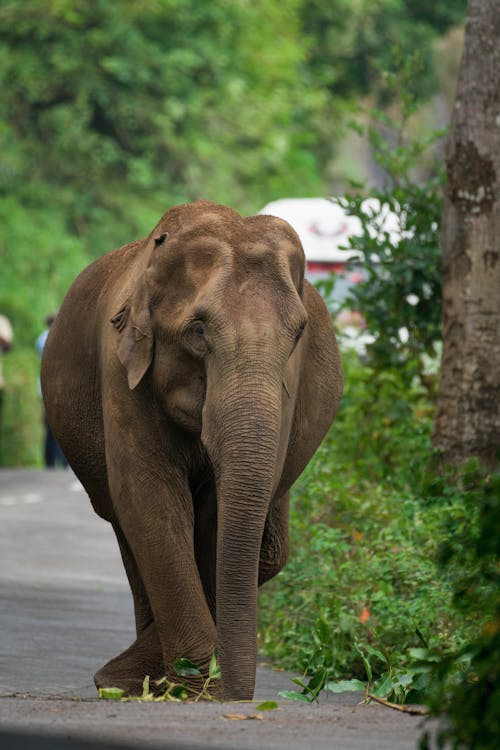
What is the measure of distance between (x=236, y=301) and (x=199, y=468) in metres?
0.84

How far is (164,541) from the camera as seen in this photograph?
777 cm

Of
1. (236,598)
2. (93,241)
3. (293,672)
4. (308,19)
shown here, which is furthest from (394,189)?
(308,19)

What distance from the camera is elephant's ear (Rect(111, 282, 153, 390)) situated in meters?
7.74

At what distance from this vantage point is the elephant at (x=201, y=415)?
23.6ft

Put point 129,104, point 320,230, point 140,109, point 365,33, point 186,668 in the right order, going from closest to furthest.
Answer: point 186,668, point 320,230, point 129,104, point 140,109, point 365,33

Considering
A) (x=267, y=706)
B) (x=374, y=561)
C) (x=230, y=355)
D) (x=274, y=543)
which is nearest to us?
(x=267, y=706)

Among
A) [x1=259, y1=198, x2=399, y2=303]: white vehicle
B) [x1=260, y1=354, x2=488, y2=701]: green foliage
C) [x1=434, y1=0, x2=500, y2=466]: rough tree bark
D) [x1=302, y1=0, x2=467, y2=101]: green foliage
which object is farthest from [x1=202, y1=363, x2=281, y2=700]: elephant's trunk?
[x1=302, y1=0, x2=467, y2=101]: green foliage

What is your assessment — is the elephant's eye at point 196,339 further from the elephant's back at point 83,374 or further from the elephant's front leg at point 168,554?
the elephant's back at point 83,374

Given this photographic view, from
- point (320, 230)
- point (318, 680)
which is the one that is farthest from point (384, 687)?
point (320, 230)

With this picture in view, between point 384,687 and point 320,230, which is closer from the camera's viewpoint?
point 384,687

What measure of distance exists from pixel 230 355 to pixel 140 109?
35325 millimetres

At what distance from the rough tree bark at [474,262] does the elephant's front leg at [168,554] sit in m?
3.60

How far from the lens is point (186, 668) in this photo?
7.58 meters

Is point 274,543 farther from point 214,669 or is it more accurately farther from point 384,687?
point 384,687
